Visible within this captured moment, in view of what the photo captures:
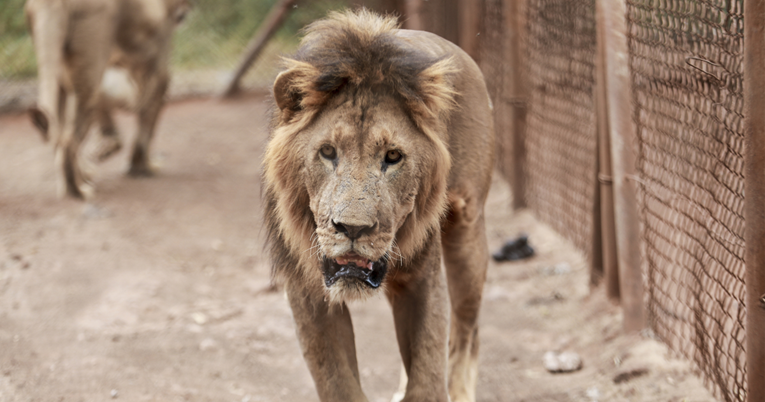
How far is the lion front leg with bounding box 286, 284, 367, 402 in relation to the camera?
8.57 feet

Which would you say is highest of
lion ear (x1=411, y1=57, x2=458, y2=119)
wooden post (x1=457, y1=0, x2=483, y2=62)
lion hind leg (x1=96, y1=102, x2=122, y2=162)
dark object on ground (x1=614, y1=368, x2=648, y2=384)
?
lion ear (x1=411, y1=57, x2=458, y2=119)

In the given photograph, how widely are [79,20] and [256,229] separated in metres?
2.22

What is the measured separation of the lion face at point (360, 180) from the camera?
7.12ft

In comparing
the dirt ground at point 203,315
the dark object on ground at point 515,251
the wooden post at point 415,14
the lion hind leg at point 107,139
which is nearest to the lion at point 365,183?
the dirt ground at point 203,315

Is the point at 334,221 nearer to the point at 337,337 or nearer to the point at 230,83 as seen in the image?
the point at 337,337

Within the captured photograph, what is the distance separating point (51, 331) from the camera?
3936mm

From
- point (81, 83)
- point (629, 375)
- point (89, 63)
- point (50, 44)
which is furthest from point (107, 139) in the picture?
point (629, 375)

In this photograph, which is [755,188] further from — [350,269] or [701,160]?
[350,269]

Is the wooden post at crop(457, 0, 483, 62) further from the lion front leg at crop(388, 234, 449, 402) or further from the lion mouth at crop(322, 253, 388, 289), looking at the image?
the lion mouth at crop(322, 253, 388, 289)

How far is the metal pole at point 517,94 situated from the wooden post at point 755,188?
3549 mm

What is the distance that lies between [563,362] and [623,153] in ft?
3.64

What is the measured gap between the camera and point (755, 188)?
2.44 m

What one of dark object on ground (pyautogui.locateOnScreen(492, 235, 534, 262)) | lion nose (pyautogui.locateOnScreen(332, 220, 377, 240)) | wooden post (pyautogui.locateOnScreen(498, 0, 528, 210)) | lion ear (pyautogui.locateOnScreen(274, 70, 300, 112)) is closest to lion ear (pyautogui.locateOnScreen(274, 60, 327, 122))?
lion ear (pyautogui.locateOnScreen(274, 70, 300, 112))

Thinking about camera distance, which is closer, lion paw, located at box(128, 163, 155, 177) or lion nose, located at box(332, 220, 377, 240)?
lion nose, located at box(332, 220, 377, 240)
